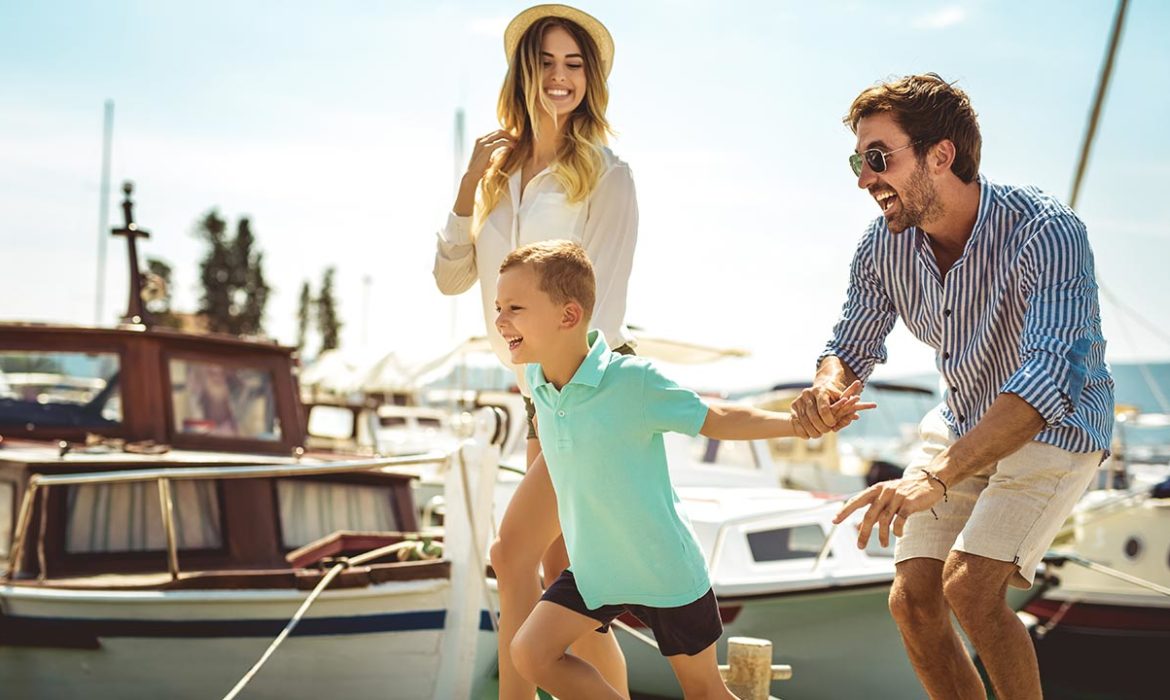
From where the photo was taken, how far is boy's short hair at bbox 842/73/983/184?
10.4 feet

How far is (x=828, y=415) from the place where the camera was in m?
3.01

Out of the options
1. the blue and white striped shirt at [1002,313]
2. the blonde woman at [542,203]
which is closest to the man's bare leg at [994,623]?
the blue and white striped shirt at [1002,313]

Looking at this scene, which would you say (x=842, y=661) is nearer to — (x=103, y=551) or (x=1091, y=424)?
(x=103, y=551)

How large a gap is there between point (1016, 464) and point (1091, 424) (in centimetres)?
21

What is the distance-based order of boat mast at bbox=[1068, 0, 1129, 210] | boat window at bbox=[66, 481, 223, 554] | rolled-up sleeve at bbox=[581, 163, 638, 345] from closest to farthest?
rolled-up sleeve at bbox=[581, 163, 638, 345] → boat window at bbox=[66, 481, 223, 554] → boat mast at bbox=[1068, 0, 1129, 210]

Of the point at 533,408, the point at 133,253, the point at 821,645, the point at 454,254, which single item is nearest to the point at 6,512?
the point at 133,253

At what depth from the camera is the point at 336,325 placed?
66375mm

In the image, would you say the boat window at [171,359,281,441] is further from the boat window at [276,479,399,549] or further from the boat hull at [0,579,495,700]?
the boat hull at [0,579,495,700]

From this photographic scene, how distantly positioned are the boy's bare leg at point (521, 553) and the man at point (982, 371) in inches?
33.7

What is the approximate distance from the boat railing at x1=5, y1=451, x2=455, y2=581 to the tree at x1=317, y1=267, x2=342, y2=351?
58.8 metres

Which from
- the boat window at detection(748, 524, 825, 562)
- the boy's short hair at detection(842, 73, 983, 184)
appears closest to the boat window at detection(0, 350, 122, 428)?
the boat window at detection(748, 524, 825, 562)

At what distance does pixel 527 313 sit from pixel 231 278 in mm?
51038

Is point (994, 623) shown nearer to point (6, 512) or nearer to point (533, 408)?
point (533, 408)

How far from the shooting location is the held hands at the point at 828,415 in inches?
118
